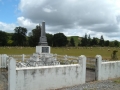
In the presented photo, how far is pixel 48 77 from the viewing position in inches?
328

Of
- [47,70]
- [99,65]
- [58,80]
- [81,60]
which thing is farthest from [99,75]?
[47,70]

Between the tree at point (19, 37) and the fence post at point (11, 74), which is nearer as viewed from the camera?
the fence post at point (11, 74)

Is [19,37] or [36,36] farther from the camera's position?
[19,37]

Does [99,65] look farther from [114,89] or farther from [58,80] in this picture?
[58,80]

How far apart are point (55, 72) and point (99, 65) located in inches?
137

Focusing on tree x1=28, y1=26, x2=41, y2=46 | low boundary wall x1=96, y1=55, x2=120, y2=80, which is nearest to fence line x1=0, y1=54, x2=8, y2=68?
low boundary wall x1=96, y1=55, x2=120, y2=80

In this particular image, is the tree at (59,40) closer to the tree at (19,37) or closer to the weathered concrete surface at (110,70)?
the tree at (19,37)

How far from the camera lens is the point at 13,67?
7.20 meters

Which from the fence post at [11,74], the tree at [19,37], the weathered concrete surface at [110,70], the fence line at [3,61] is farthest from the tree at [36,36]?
the fence post at [11,74]

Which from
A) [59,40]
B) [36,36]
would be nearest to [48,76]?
[36,36]

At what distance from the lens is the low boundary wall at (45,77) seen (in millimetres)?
7277

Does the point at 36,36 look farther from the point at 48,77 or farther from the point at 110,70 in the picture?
the point at 48,77

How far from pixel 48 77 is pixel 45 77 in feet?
0.58

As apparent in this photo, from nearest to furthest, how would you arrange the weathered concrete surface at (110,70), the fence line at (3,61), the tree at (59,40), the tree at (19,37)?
the weathered concrete surface at (110,70) < the fence line at (3,61) < the tree at (59,40) < the tree at (19,37)
